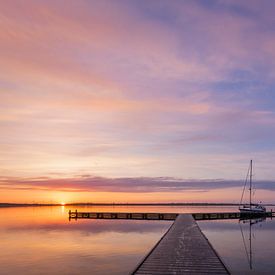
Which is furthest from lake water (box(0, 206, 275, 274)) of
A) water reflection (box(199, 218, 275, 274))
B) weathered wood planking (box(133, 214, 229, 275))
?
weathered wood planking (box(133, 214, 229, 275))

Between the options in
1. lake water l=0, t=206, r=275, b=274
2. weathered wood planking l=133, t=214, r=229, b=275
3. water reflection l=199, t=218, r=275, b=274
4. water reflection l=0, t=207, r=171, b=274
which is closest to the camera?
weathered wood planking l=133, t=214, r=229, b=275

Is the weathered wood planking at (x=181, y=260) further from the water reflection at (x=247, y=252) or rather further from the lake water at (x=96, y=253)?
the water reflection at (x=247, y=252)

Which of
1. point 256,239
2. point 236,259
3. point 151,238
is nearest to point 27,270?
point 236,259

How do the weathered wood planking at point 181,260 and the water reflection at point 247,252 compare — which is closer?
the weathered wood planking at point 181,260

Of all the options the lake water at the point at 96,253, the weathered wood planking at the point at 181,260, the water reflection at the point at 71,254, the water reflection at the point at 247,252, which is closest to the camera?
the weathered wood planking at the point at 181,260

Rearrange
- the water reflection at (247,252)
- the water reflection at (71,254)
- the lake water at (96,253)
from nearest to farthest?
the water reflection at (71,254), the lake water at (96,253), the water reflection at (247,252)

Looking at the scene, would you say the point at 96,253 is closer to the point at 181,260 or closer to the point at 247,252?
the point at 247,252

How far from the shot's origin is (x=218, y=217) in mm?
67875

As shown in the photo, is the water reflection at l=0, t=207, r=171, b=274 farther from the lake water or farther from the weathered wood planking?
the weathered wood planking

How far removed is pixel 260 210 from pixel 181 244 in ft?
217

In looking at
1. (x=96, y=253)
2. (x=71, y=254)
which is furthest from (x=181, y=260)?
(x=71, y=254)

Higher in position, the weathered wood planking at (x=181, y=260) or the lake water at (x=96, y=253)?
the weathered wood planking at (x=181, y=260)

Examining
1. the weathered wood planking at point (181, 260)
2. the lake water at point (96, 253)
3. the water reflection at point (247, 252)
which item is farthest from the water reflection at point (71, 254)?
the water reflection at point (247, 252)

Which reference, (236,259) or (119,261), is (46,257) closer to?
(119,261)
